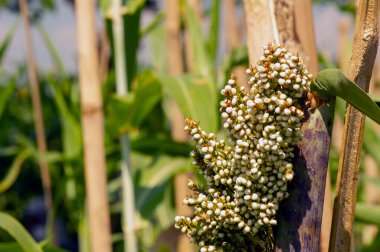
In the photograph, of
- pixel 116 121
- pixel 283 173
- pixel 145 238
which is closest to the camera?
pixel 283 173

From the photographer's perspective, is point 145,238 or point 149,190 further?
point 145,238

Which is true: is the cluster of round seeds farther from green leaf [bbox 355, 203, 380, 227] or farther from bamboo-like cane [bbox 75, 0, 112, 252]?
bamboo-like cane [bbox 75, 0, 112, 252]

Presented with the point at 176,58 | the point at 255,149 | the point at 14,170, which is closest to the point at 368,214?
the point at 255,149

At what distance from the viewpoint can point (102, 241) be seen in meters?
1.45

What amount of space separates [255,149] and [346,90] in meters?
0.11

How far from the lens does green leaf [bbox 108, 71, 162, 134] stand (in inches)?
63.8

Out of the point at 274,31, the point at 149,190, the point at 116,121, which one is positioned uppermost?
the point at 274,31

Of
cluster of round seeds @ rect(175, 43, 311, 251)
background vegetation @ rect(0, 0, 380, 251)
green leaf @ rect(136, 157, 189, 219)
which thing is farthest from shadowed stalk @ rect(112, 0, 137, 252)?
cluster of round seeds @ rect(175, 43, 311, 251)

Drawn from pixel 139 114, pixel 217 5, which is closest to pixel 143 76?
pixel 139 114

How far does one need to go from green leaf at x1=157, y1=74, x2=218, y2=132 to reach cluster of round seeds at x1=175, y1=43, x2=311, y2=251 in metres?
0.77

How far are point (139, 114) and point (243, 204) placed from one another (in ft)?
3.38

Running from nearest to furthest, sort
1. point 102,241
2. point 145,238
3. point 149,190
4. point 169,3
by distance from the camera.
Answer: point 102,241, point 149,190, point 169,3, point 145,238

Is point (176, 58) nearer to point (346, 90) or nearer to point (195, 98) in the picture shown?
point (195, 98)

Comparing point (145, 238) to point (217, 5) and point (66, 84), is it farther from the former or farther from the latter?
point (217, 5)
